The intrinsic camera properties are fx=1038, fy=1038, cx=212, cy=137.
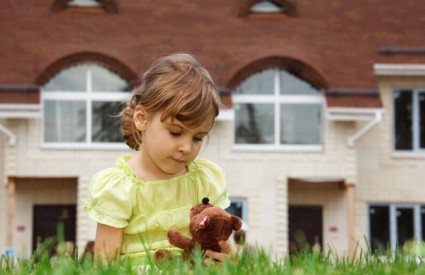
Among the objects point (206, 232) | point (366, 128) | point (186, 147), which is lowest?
point (206, 232)

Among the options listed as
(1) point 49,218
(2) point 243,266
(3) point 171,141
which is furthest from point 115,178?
(1) point 49,218

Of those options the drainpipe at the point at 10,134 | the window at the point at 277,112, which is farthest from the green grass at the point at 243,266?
the window at the point at 277,112

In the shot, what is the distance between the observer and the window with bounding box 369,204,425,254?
26.5 m

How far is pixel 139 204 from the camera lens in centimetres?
557

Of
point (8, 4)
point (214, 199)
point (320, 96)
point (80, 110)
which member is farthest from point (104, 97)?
point (214, 199)

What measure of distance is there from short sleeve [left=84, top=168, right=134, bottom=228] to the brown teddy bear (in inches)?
20.9

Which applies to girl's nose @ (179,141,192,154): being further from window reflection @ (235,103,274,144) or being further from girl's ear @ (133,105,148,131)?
window reflection @ (235,103,274,144)

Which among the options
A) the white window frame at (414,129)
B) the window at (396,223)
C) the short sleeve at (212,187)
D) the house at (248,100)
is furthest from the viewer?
the white window frame at (414,129)

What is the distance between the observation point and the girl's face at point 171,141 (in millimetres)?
5309

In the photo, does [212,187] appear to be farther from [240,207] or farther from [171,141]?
[240,207]

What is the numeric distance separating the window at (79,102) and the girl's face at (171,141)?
19.7 meters

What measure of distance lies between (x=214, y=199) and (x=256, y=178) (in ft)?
64.7

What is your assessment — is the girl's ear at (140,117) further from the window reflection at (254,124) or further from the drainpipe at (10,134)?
the window reflection at (254,124)

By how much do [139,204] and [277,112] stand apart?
792 inches
